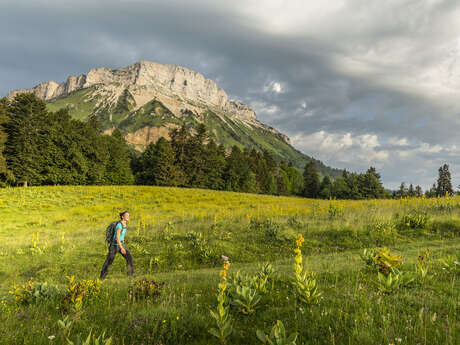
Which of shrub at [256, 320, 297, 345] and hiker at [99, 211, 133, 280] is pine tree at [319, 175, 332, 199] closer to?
hiker at [99, 211, 133, 280]

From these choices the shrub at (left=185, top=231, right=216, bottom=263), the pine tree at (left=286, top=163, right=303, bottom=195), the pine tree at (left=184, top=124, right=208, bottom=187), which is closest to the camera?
the shrub at (left=185, top=231, right=216, bottom=263)

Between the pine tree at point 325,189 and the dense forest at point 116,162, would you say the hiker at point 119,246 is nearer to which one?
the dense forest at point 116,162

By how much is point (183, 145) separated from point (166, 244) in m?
50.5

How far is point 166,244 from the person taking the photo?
41.1ft

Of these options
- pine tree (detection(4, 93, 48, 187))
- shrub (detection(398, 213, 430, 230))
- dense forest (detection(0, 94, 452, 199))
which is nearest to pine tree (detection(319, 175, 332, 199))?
dense forest (detection(0, 94, 452, 199))

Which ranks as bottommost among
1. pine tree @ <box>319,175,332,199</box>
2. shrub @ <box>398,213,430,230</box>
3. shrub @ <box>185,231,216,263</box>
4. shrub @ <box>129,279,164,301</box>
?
shrub @ <box>185,231,216,263</box>

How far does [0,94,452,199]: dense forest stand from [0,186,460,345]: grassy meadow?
33918mm

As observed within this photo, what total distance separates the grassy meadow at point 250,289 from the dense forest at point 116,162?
33.9 m

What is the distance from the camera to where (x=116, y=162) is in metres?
58.4

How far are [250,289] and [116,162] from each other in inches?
2461

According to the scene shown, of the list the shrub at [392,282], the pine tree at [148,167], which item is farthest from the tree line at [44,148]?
the shrub at [392,282]

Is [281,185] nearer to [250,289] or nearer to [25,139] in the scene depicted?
[25,139]

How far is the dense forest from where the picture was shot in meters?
39.2

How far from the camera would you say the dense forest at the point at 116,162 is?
39188 mm
